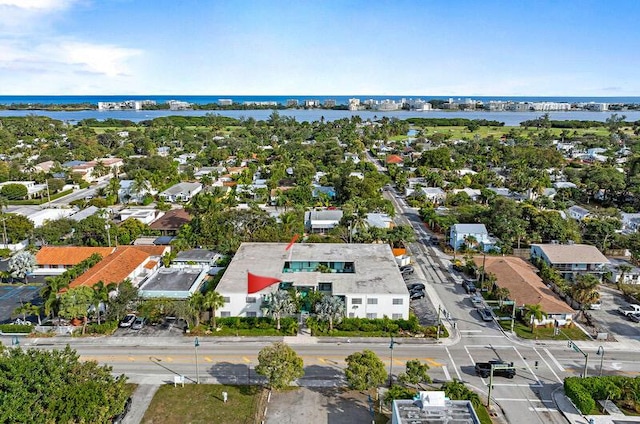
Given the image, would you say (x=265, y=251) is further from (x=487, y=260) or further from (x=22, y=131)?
(x=22, y=131)

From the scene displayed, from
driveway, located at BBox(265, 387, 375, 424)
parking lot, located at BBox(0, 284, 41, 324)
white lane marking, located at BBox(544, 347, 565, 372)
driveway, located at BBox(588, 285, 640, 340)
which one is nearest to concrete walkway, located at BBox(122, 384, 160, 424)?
driveway, located at BBox(265, 387, 375, 424)

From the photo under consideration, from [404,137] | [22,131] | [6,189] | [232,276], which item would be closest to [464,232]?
[232,276]

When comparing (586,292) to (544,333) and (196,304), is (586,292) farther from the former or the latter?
(196,304)

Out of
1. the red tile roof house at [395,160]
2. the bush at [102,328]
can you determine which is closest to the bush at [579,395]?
the bush at [102,328]

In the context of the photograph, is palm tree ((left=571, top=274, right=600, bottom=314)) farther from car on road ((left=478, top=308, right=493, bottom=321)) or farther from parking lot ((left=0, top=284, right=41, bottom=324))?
parking lot ((left=0, top=284, right=41, bottom=324))

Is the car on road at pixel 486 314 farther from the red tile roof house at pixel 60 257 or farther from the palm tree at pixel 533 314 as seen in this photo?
the red tile roof house at pixel 60 257
